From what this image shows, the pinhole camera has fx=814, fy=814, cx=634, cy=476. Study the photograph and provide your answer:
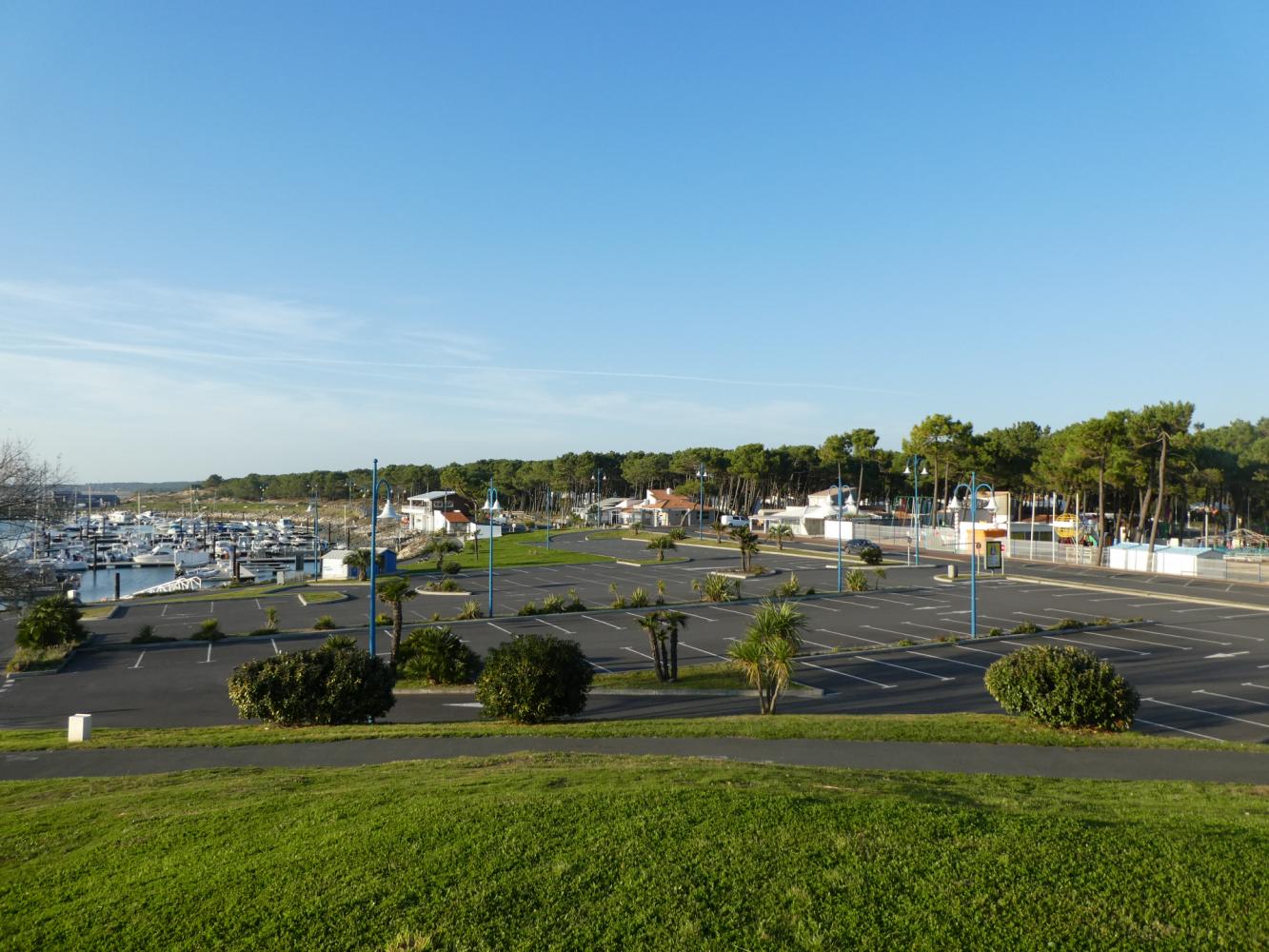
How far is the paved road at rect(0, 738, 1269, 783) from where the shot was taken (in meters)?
13.1

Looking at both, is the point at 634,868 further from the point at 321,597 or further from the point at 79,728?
the point at 321,597

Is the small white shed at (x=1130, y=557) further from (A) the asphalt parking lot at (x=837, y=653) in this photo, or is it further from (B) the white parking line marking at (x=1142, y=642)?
(B) the white parking line marking at (x=1142, y=642)

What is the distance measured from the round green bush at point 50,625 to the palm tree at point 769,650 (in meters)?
22.4

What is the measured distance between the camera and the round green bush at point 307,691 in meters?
17.1

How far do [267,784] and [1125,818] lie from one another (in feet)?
34.3

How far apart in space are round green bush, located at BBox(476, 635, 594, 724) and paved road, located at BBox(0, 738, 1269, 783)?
1.89 metres

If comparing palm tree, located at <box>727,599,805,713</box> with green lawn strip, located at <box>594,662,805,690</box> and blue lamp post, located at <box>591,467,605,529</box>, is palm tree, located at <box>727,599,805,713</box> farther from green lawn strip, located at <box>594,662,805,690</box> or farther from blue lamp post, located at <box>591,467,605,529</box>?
blue lamp post, located at <box>591,467,605,529</box>

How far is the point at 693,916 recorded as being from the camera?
6.19 meters

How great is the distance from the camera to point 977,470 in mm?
94375

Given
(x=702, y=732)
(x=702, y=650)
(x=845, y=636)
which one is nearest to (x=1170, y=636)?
(x=845, y=636)

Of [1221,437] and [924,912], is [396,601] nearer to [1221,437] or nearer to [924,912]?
[924,912]

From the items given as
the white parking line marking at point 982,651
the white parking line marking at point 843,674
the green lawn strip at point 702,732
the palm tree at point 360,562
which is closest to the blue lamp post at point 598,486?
the palm tree at point 360,562

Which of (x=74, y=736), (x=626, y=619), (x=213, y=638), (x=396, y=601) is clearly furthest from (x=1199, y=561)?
(x=74, y=736)

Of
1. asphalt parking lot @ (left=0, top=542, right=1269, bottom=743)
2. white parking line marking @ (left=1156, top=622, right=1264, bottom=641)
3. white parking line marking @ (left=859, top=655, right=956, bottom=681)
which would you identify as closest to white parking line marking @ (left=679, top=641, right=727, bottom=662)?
asphalt parking lot @ (left=0, top=542, right=1269, bottom=743)
